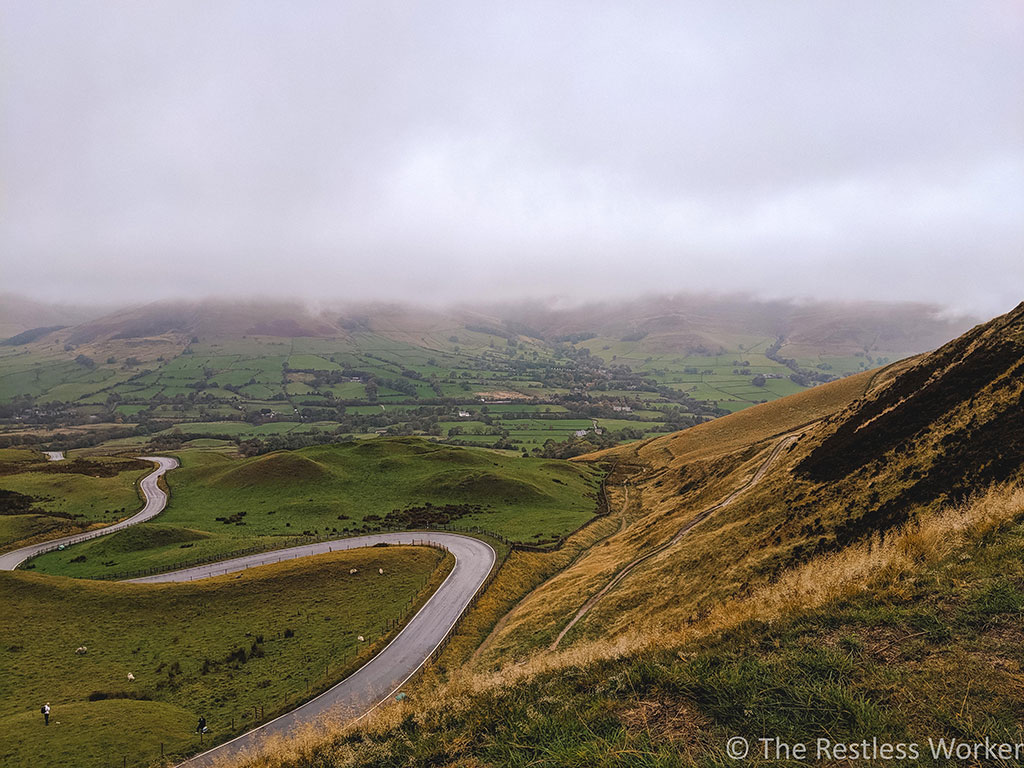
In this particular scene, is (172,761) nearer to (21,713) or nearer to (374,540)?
(21,713)

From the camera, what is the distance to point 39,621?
3888cm

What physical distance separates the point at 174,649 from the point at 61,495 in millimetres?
84020

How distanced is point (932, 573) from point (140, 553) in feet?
272

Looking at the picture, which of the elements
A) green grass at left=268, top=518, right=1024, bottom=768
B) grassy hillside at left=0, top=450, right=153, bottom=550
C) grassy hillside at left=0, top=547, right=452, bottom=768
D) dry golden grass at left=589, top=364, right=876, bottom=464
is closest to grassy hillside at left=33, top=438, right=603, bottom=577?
grassy hillside at left=0, top=450, right=153, bottom=550

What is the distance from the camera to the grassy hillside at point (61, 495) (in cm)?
7125

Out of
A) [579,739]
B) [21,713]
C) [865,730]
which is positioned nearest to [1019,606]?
[865,730]

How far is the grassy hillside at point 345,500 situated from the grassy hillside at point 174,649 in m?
16.6

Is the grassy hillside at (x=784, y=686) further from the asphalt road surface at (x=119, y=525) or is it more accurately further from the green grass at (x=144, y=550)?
the asphalt road surface at (x=119, y=525)

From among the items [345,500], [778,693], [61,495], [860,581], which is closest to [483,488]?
[345,500]

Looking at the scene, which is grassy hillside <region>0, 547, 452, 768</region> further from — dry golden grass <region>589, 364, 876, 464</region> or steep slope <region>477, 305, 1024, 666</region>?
dry golden grass <region>589, 364, 876, 464</region>

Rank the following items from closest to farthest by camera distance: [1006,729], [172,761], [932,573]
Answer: [1006,729]
[932,573]
[172,761]

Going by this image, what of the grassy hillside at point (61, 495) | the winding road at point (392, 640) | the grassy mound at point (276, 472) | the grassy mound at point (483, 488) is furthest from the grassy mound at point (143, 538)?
the grassy mound at point (483, 488)

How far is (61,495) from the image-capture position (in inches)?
Result: 3575

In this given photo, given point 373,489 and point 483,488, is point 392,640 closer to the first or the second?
point 483,488
